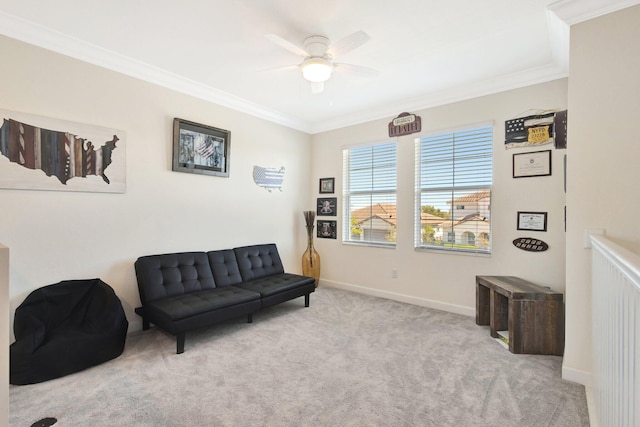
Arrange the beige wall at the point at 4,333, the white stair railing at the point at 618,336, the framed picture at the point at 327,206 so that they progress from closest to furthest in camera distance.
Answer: the white stair railing at the point at 618,336, the beige wall at the point at 4,333, the framed picture at the point at 327,206

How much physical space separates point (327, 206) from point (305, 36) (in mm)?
2838

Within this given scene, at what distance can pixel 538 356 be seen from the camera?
2.56m

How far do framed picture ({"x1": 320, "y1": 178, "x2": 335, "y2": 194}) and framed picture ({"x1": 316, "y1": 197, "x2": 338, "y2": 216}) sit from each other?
0.12 metres

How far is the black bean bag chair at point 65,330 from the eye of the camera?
211cm

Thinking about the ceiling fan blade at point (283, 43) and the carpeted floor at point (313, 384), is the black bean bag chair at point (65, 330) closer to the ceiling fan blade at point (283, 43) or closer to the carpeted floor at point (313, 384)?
the carpeted floor at point (313, 384)

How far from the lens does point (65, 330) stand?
7.92ft

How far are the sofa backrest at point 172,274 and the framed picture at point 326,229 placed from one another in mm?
2049

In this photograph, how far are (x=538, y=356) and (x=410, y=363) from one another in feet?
3.80

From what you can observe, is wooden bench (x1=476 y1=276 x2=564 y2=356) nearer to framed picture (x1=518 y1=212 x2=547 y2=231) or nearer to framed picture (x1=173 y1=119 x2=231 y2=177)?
framed picture (x1=518 y1=212 x2=547 y2=231)

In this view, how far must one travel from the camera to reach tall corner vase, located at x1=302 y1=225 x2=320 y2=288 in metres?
4.94

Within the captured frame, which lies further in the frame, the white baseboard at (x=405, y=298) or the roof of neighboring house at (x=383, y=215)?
the roof of neighboring house at (x=383, y=215)

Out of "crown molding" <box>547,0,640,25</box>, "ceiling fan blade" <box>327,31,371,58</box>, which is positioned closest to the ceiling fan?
"ceiling fan blade" <box>327,31,371,58</box>

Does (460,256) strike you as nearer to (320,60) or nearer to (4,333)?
(320,60)

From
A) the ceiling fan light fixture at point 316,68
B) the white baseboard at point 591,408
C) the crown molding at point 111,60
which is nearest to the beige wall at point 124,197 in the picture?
the crown molding at point 111,60
